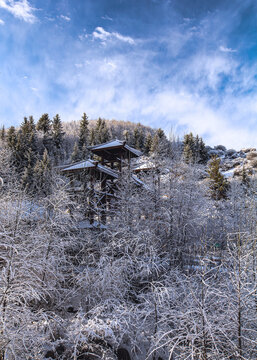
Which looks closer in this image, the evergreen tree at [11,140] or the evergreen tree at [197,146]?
the evergreen tree at [11,140]

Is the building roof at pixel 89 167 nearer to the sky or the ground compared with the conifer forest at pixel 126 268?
nearer to the sky

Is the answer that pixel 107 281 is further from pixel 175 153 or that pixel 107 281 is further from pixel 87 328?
pixel 175 153

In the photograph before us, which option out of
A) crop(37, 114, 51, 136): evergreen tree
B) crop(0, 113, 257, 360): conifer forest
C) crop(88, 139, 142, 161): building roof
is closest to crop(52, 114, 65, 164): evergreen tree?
crop(37, 114, 51, 136): evergreen tree

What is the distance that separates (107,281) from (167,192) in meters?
7.22

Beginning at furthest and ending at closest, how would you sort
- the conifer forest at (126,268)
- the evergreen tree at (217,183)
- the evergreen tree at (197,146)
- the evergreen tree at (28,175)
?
1. the evergreen tree at (197,146)
2. the evergreen tree at (217,183)
3. the evergreen tree at (28,175)
4. the conifer forest at (126,268)

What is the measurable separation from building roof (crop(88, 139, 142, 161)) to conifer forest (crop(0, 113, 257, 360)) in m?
0.12

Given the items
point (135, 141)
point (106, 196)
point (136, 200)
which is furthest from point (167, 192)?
point (135, 141)

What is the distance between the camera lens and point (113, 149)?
16672 millimetres

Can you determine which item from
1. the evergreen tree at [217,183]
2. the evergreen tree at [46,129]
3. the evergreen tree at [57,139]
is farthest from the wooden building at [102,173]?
the evergreen tree at [46,129]

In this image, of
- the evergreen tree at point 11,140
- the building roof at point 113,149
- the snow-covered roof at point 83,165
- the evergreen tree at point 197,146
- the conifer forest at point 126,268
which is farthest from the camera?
the evergreen tree at point 197,146

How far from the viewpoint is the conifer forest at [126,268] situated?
472 centimetres

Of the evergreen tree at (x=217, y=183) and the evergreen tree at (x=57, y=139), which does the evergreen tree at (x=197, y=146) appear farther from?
the evergreen tree at (x=57, y=139)

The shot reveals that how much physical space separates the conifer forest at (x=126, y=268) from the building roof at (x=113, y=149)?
0.38ft

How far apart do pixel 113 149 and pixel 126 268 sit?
A: 9880mm
